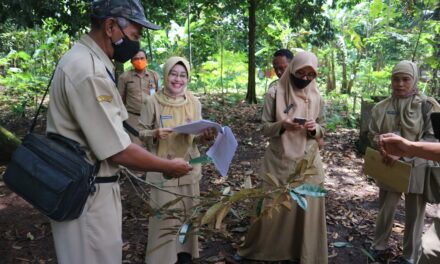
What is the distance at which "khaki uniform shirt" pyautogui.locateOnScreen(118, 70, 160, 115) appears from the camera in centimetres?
554

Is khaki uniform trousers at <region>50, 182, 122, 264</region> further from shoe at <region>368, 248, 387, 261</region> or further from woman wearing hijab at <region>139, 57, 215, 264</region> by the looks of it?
shoe at <region>368, 248, 387, 261</region>

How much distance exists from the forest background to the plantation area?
4 cm

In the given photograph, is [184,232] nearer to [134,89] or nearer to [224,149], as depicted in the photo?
[224,149]

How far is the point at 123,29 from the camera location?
1885 mm

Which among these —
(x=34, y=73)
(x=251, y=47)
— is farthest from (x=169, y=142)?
(x=34, y=73)

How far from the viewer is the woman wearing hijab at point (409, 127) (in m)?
3.36

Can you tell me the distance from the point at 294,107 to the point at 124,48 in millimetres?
1731

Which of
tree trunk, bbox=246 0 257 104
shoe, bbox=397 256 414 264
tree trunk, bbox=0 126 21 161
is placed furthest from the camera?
tree trunk, bbox=246 0 257 104

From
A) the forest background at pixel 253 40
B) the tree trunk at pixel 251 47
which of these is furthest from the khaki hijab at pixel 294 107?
the tree trunk at pixel 251 47

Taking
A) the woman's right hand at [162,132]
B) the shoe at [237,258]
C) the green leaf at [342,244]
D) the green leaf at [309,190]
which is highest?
the woman's right hand at [162,132]

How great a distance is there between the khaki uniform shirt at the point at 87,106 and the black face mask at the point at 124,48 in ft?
0.54

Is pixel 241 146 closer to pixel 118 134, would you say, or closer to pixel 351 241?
pixel 351 241

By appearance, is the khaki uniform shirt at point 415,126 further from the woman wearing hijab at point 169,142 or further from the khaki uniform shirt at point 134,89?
the khaki uniform shirt at point 134,89

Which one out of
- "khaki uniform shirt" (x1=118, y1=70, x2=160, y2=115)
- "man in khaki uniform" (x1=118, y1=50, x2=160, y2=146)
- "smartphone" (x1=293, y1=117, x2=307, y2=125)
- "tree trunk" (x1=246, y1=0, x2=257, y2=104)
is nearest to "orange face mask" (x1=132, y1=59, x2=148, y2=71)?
"man in khaki uniform" (x1=118, y1=50, x2=160, y2=146)
